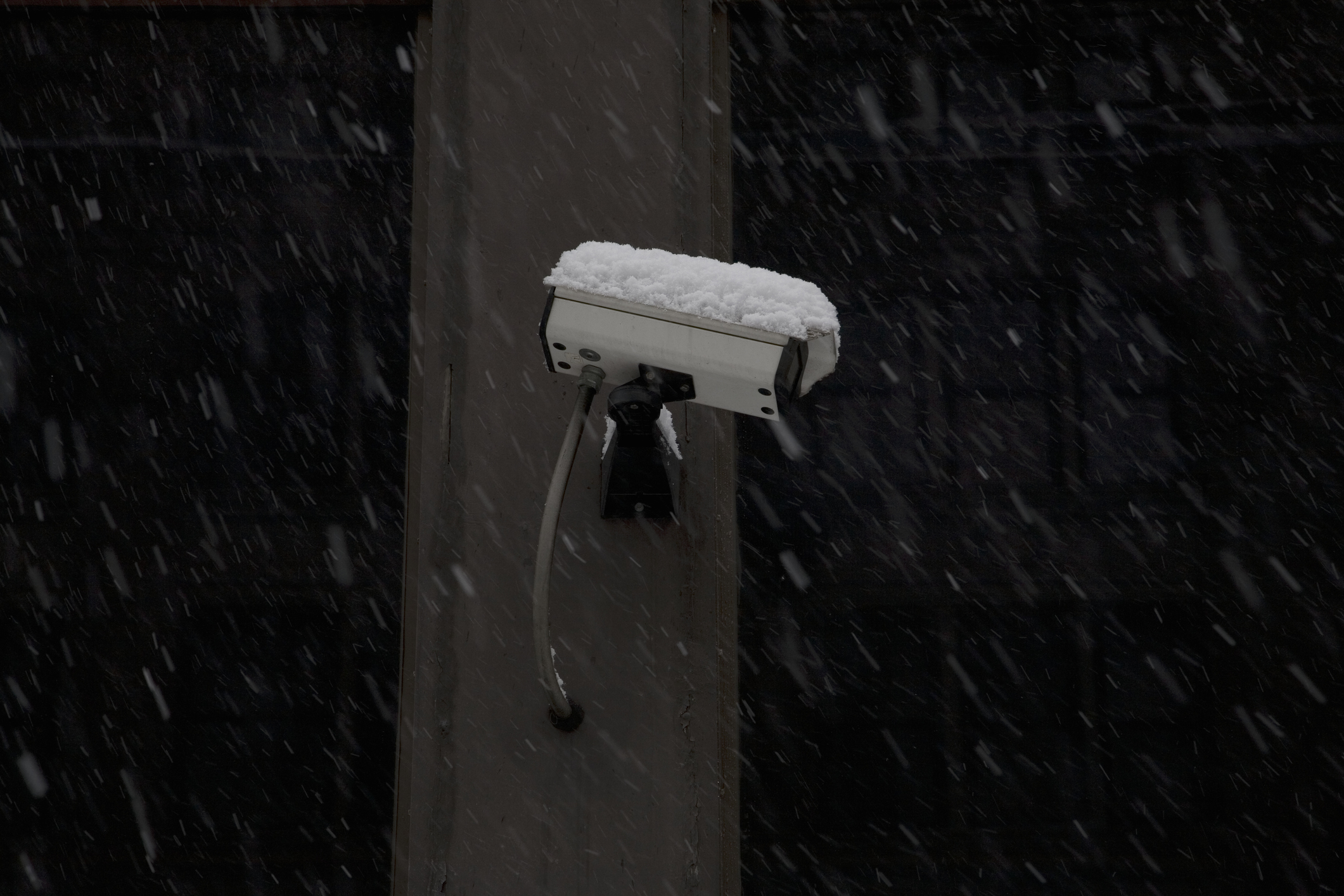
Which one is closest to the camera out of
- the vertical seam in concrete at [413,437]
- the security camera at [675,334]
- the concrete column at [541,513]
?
the security camera at [675,334]

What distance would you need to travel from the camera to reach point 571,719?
247cm

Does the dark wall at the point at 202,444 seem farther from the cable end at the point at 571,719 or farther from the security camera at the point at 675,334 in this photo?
the security camera at the point at 675,334

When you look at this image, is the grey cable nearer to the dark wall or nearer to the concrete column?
the concrete column

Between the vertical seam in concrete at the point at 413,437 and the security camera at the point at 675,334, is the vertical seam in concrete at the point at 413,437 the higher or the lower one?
the lower one

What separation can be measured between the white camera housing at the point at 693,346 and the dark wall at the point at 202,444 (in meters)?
1.28

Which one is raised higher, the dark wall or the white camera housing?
the white camera housing

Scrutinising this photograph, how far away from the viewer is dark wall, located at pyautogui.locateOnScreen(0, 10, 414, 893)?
265cm

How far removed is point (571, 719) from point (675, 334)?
1236mm

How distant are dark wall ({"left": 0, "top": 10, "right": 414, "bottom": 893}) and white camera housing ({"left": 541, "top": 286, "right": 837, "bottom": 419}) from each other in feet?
4.19

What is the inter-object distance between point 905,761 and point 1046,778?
17.1 inches

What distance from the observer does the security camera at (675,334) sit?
1.80 meters

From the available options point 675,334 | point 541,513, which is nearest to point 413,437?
point 541,513

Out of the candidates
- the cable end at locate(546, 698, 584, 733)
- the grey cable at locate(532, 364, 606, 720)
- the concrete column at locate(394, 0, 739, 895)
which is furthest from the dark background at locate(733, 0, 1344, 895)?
the grey cable at locate(532, 364, 606, 720)

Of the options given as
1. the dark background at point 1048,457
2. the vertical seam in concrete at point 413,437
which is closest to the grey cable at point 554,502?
the vertical seam in concrete at point 413,437
